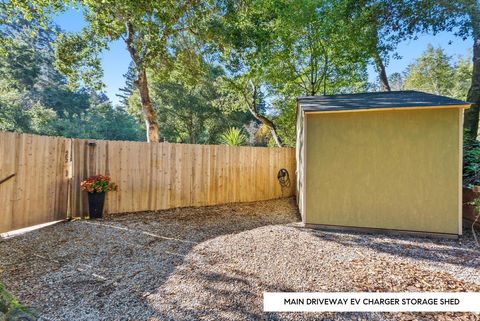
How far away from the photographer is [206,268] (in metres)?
2.64

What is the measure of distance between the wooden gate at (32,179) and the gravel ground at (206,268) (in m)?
0.37

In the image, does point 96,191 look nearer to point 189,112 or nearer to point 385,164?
point 385,164

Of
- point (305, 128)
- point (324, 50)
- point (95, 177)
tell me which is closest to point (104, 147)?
point (95, 177)

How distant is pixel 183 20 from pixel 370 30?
5.77 metres

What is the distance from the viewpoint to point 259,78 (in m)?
9.49

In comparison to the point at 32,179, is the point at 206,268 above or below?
below

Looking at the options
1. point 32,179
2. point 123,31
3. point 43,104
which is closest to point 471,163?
point 32,179

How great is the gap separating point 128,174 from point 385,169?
16.1 feet

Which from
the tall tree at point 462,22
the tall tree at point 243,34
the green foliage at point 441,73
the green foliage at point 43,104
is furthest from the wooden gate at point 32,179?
the green foliage at point 441,73

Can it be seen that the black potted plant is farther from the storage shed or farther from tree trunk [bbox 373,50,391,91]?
tree trunk [bbox 373,50,391,91]

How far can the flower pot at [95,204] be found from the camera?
450cm

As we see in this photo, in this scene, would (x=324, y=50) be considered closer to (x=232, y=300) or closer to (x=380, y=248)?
(x=380, y=248)

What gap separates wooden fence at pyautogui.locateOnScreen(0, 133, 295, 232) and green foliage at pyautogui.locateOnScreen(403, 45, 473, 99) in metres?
21.4

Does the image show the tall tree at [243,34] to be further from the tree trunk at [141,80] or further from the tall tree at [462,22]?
the tall tree at [462,22]
